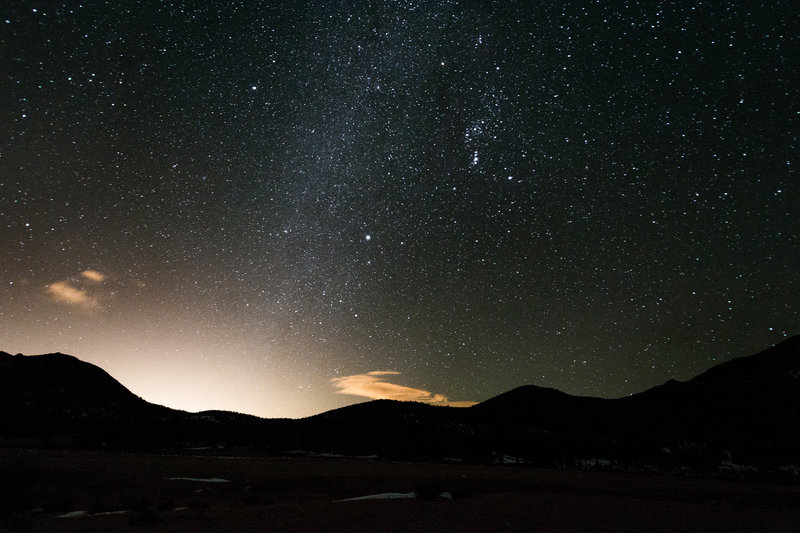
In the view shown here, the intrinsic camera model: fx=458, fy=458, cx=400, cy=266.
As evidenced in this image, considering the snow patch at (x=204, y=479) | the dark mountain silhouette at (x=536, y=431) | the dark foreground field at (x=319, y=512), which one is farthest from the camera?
the dark mountain silhouette at (x=536, y=431)

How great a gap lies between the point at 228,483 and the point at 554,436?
5963 cm

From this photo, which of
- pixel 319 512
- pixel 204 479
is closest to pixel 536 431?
pixel 204 479

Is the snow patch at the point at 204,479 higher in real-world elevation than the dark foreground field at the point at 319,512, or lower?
higher

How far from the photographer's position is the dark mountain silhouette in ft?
203

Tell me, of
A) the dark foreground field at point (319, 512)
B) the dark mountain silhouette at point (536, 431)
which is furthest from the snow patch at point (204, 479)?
the dark mountain silhouette at point (536, 431)

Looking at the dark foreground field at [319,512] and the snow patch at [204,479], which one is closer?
the dark foreground field at [319,512]

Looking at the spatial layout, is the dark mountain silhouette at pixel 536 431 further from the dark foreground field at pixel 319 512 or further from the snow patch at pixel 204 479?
the dark foreground field at pixel 319 512

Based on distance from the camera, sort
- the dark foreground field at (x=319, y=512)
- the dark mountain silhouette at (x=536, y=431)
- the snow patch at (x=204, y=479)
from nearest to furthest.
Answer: the dark foreground field at (x=319, y=512) → the snow patch at (x=204, y=479) → the dark mountain silhouette at (x=536, y=431)

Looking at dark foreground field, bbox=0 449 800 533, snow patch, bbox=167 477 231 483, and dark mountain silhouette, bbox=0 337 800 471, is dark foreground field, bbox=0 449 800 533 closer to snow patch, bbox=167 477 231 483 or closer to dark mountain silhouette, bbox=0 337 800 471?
snow patch, bbox=167 477 231 483

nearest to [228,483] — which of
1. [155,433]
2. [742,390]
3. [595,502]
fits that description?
[595,502]

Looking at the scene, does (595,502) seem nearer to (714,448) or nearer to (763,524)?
(763,524)

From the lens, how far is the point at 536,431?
7769 cm

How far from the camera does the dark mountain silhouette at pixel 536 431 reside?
2440 inches

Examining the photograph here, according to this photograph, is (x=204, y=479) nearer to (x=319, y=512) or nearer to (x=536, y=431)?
(x=319, y=512)
